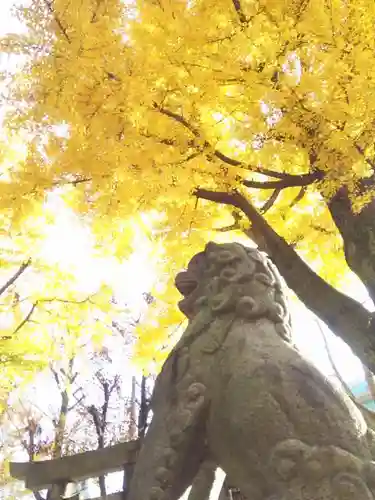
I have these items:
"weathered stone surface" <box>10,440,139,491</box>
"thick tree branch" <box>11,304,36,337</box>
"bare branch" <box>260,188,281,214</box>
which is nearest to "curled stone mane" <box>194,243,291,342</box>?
"weathered stone surface" <box>10,440,139,491</box>

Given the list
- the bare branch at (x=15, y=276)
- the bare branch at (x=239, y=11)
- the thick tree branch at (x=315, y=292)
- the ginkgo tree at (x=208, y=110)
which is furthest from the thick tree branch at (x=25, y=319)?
the bare branch at (x=239, y=11)

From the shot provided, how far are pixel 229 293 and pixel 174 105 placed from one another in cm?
191

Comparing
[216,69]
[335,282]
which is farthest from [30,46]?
[335,282]

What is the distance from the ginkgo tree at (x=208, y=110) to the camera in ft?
10.6

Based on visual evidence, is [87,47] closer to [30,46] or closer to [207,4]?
[30,46]

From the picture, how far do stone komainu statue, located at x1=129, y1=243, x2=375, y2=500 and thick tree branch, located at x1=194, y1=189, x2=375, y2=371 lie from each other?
1.45 m

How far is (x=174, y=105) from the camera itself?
3701 millimetres

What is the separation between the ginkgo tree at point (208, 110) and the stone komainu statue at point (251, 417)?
1551 mm

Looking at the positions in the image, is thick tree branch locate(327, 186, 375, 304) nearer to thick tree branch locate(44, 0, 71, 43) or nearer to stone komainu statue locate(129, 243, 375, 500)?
stone komainu statue locate(129, 243, 375, 500)

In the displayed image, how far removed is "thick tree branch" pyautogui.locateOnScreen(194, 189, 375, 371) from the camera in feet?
11.7

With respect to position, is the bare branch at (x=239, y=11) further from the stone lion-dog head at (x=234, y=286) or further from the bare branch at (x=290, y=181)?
the stone lion-dog head at (x=234, y=286)

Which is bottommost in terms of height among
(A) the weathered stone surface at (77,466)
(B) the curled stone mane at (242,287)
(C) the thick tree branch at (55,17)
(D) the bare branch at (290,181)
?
(A) the weathered stone surface at (77,466)

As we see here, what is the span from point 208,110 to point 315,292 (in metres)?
1.69

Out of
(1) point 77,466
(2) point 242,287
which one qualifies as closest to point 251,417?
(2) point 242,287
